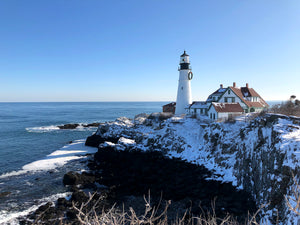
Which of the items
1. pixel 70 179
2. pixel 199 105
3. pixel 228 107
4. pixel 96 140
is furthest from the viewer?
pixel 199 105

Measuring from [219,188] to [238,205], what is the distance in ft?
8.74

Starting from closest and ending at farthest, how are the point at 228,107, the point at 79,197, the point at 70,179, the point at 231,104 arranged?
1. the point at 79,197
2. the point at 70,179
3. the point at 228,107
4. the point at 231,104

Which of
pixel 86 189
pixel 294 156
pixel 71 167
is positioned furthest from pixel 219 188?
pixel 71 167

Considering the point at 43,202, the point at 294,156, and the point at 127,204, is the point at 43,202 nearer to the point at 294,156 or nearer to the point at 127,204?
the point at 127,204

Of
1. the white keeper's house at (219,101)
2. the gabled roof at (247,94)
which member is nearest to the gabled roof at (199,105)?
the white keeper's house at (219,101)

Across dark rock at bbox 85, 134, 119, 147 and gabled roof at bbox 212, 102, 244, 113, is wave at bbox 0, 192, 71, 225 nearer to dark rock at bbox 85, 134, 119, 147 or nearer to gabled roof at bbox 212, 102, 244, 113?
dark rock at bbox 85, 134, 119, 147

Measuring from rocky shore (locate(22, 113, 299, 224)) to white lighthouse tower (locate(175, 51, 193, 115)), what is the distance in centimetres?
1164

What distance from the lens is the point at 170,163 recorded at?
77.6 feet

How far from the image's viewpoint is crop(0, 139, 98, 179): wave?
73.1 feet

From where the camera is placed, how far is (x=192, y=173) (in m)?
20.4

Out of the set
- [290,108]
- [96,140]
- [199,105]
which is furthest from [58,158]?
[290,108]

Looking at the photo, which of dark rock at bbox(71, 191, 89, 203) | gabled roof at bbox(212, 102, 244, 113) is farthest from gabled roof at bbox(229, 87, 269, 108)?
dark rock at bbox(71, 191, 89, 203)

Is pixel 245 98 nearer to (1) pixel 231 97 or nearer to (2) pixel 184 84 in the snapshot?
(1) pixel 231 97

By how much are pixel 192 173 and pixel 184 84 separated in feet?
79.7
